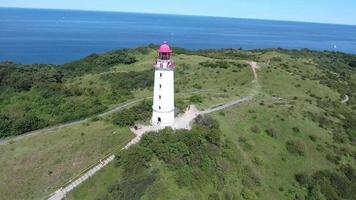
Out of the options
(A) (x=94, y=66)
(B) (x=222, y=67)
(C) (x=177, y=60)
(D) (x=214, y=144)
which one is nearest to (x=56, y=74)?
(A) (x=94, y=66)

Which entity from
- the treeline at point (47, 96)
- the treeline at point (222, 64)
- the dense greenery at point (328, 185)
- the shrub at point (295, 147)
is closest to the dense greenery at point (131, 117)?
the treeline at point (47, 96)

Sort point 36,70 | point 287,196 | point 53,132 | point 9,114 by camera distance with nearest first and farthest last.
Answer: point 287,196 < point 53,132 < point 9,114 < point 36,70

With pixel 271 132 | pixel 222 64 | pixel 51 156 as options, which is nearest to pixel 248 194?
pixel 271 132

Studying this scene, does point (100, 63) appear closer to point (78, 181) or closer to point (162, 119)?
point (162, 119)

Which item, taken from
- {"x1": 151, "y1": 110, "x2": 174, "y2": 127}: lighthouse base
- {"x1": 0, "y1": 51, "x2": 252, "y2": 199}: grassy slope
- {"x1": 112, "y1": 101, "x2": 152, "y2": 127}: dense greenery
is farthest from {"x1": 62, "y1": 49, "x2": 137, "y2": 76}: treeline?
{"x1": 151, "y1": 110, "x2": 174, "y2": 127}: lighthouse base

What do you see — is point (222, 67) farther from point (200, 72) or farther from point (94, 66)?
point (94, 66)

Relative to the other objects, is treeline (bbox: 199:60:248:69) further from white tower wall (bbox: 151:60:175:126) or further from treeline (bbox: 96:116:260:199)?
white tower wall (bbox: 151:60:175:126)

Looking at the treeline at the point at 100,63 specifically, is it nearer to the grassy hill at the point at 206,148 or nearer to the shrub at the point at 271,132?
the grassy hill at the point at 206,148
